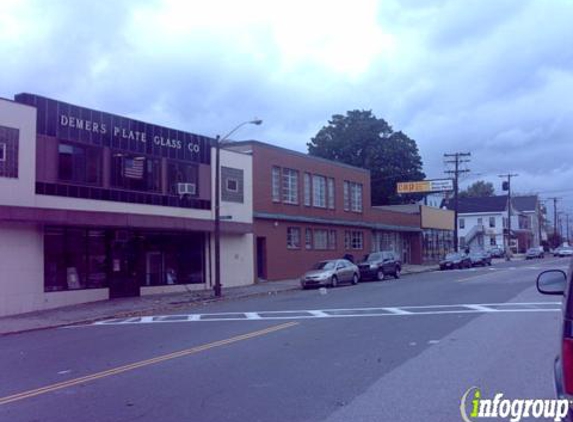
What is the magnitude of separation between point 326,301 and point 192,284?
10.2 meters

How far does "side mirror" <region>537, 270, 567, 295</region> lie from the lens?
6.18m

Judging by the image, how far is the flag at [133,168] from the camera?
27.9m

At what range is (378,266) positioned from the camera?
123ft

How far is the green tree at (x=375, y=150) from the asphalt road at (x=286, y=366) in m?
55.3

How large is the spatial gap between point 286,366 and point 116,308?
1475cm

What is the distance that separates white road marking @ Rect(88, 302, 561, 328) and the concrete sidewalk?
4.95ft

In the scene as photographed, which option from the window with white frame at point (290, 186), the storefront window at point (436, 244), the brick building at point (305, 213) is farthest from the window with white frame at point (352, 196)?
the storefront window at point (436, 244)

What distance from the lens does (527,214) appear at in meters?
111

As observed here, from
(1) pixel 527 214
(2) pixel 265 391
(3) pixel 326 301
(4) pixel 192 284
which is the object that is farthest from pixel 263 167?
(1) pixel 527 214

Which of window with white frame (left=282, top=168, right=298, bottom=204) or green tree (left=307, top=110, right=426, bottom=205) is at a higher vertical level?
green tree (left=307, top=110, right=426, bottom=205)

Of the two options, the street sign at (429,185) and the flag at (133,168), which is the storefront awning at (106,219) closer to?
the flag at (133,168)

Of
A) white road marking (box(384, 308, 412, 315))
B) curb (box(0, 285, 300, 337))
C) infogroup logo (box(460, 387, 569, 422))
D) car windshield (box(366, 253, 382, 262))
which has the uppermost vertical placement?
car windshield (box(366, 253, 382, 262))

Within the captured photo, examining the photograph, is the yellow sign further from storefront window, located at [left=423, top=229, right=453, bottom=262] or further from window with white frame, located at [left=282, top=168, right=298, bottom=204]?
window with white frame, located at [left=282, top=168, right=298, bottom=204]

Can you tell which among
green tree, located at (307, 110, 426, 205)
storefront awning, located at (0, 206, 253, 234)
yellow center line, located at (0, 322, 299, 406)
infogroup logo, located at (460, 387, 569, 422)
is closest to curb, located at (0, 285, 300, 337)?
storefront awning, located at (0, 206, 253, 234)
